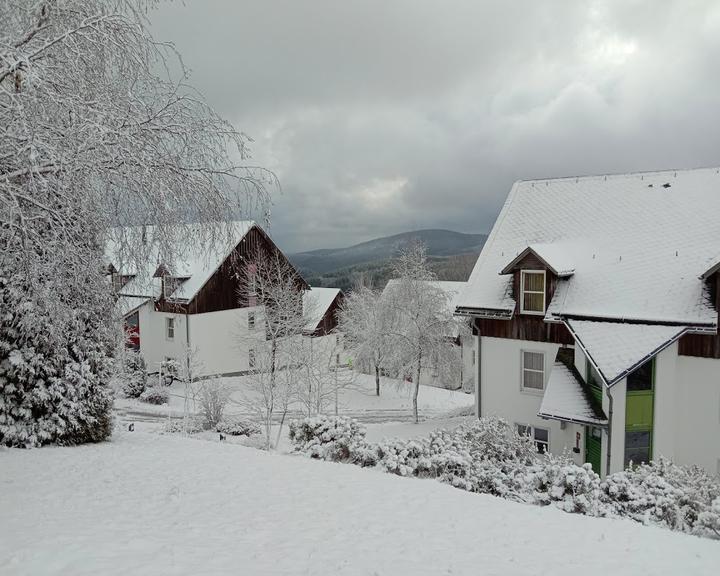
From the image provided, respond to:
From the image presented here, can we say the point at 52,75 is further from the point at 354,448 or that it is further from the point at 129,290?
the point at 354,448

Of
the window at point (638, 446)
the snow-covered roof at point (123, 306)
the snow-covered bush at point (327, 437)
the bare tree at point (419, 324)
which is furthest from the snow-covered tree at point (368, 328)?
the snow-covered roof at point (123, 306)

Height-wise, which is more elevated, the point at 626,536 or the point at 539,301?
the point at 539,301

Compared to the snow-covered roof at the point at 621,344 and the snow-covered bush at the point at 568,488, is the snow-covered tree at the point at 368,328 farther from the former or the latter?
the snow-covered bush at the point at 568,488

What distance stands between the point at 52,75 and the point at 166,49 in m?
1.26

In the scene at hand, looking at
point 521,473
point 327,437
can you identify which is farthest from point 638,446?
point 327,437

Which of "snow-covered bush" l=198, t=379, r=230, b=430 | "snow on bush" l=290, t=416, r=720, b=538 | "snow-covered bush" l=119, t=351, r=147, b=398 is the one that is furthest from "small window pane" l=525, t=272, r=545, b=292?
"snow-covered bush" l=119, t=351, r=147, b=398

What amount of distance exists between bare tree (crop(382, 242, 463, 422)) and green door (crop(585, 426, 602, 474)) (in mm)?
14321

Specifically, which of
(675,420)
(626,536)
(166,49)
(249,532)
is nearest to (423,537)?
(249,532)

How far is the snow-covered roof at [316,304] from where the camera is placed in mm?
37188

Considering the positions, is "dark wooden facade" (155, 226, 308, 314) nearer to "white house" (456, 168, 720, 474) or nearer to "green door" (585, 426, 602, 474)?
"white house" (456, 168, 720, 474)

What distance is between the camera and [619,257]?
16.8 metres

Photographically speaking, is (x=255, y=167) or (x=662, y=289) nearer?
(x=255, y=167)

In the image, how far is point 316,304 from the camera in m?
37.9

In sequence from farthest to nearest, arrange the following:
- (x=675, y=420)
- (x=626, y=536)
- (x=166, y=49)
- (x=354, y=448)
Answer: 1. (x=675, y=420)
2. (x=354, y=448)
3. (x=626, y=536)
4. (x=166, y=49)
